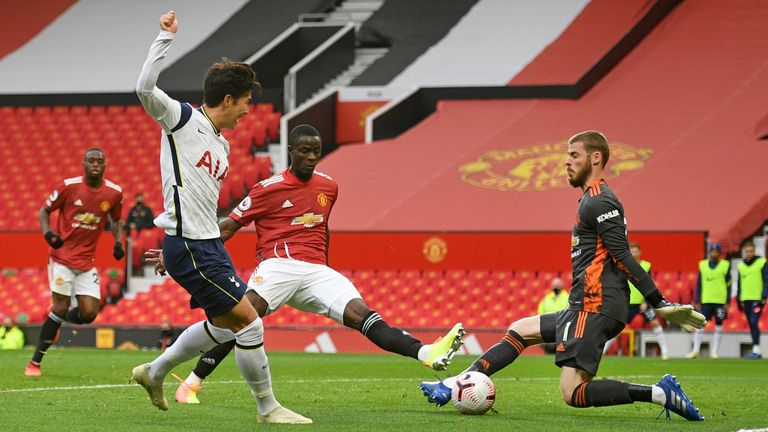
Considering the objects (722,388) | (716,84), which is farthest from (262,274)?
(716,84)

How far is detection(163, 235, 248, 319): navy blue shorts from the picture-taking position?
7.31m

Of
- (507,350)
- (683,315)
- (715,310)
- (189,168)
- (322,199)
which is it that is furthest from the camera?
(715,310)

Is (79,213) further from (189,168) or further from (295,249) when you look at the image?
(189,168)

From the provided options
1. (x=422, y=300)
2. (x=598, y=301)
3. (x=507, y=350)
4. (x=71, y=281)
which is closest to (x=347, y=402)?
(x=507, y=350)

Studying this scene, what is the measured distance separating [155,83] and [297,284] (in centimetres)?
294

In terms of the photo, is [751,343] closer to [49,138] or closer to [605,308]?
[605,308]

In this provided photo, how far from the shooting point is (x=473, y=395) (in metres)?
8.14

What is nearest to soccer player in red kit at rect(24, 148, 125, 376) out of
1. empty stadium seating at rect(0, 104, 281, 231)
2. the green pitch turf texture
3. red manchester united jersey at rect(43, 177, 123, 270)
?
red manchester united jersey at rect(43, 177, 123, 270)

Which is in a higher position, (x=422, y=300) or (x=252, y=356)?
(x=252, y=356)

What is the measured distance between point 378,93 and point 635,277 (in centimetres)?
2288

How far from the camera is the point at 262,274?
9.36m

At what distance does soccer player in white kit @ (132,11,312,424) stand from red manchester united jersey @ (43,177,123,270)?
5842 millimetres

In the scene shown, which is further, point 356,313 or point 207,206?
point 356,313

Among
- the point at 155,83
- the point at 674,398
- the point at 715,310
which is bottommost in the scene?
the point at 715,310
